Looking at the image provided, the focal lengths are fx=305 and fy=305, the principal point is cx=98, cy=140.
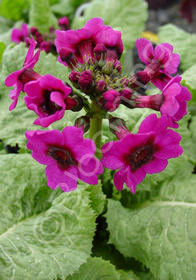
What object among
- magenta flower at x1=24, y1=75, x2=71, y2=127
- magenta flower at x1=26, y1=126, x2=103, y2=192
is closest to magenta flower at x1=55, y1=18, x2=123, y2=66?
magenta flower at x1=24, y1=75, x2=71, y2=127

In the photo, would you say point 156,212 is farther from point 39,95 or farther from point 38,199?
point 39,95

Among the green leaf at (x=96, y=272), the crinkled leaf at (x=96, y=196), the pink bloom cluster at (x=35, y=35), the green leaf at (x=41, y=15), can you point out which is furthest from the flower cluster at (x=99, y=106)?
the green leaf at (x=41, y=15)

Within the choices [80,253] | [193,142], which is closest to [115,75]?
[80,253]

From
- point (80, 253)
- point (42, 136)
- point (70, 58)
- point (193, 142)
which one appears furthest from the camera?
point (193, 142)

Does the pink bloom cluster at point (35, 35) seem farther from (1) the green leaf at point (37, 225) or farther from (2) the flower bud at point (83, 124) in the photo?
(2) the flower bud at point (83, 124)

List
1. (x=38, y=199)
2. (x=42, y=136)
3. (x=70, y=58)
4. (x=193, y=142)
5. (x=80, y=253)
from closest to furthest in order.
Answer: (x=42, y=136) < (x=70, y=58) < (x=80, y=253) < (x=38, y=199) < (x=193, y=142)

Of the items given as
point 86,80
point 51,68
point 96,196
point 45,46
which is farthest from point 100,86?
point 45,46
